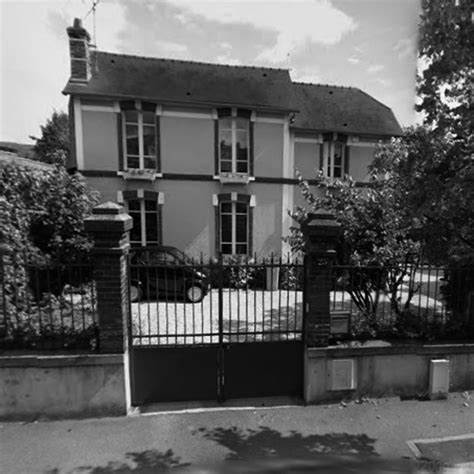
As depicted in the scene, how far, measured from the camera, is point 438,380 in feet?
14.7

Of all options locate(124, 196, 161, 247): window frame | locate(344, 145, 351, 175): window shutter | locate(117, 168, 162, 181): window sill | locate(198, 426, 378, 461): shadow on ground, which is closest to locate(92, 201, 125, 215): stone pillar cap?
locate(198, 426, 378, 461): shadow on ground

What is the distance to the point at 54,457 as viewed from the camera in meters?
3.37

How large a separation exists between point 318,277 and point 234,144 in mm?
8880

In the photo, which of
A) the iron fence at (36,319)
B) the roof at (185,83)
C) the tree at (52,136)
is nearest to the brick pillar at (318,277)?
the iron fence at (36,319)

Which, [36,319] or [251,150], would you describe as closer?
[36,319]

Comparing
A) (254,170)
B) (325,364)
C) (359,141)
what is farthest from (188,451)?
(359,141)

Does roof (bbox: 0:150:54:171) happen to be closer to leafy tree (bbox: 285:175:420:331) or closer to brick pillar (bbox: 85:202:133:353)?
brick pillar (bbox: 85:202:133:353)

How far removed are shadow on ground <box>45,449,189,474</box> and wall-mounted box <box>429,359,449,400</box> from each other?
3.50 meters

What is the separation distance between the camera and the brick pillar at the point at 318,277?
171 inches

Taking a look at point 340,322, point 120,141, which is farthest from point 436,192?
point 120,141

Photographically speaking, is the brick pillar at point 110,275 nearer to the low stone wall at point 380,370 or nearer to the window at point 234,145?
the low stone wall at point 380,370

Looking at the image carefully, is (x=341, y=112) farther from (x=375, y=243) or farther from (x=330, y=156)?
(x=375, y=243)

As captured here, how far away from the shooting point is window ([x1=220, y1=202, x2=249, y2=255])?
12.4 meters

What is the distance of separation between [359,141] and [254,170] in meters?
4.81
